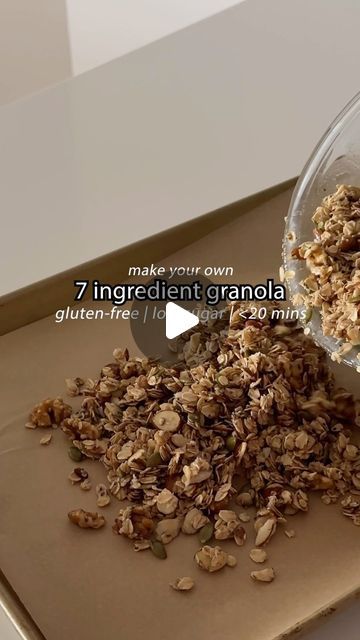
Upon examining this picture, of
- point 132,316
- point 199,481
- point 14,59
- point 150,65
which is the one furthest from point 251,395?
point 14,59

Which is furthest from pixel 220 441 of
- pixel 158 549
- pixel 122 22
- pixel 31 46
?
Answer: pixel 31 46

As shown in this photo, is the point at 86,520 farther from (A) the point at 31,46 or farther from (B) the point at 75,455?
(A) the point at 31,46

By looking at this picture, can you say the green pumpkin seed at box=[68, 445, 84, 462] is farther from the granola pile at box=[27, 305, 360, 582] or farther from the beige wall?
the beige wall

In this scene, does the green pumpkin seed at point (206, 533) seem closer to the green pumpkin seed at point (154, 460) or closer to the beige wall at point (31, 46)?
the green pumpkin seed at point (154, 460)

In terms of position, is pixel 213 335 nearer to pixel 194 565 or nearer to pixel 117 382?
pixel 117 382

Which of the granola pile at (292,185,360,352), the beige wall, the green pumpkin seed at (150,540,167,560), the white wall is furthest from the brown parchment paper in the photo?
the beige wall
